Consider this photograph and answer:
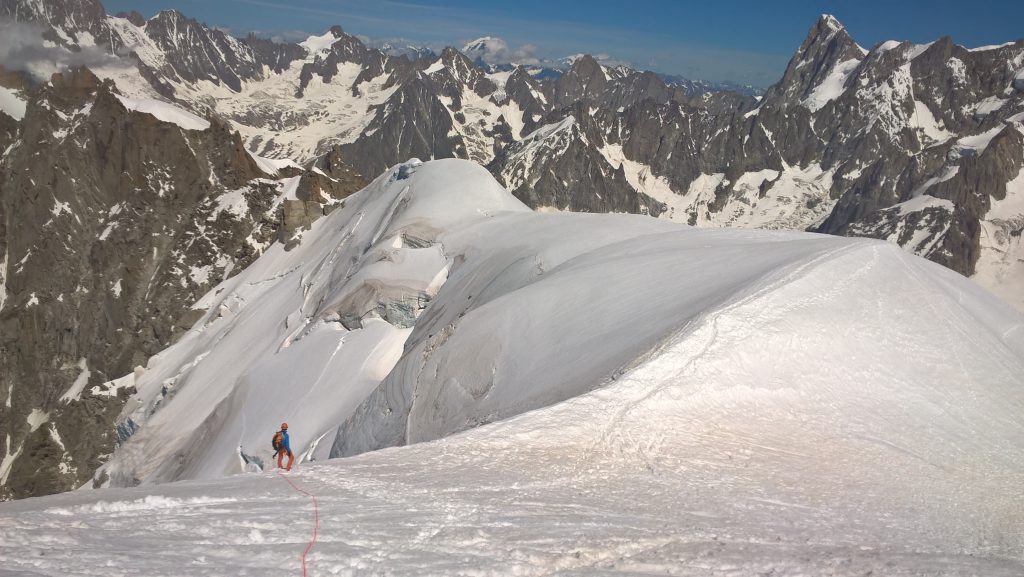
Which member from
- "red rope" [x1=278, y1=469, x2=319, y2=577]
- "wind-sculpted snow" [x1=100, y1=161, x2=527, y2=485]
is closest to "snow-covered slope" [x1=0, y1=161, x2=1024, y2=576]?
"red rope" [x1=278, y1=469, x2=319, y2=577]

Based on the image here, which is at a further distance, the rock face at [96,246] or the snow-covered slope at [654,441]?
the rock face at [96,246]

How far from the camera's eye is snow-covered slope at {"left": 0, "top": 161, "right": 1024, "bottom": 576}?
8.77 meters

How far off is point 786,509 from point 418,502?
6008 millimetres

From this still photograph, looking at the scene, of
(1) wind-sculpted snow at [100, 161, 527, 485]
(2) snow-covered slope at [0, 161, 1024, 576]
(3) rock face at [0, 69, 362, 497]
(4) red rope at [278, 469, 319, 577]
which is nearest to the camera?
(4) red rope at [278, 469, 319, 577]

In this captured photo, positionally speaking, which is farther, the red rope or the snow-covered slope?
the snow-covered slope

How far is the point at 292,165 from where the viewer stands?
4397 inches

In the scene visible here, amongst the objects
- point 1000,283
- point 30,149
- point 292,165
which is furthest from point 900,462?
point 1000,283

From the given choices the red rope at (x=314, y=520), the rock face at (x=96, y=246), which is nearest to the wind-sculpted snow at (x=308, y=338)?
the rock face at (x=96, y=246)

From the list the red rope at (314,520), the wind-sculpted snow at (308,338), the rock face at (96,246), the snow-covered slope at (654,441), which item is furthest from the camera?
the rock face at (96,246)

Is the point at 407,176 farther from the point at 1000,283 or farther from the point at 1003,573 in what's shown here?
the point at 1000,283

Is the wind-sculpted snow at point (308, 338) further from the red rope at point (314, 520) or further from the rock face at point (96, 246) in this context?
the red rope at point (314, 520)

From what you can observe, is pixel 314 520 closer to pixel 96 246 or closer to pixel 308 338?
pixel 308 338

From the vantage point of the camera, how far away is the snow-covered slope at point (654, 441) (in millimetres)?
8766

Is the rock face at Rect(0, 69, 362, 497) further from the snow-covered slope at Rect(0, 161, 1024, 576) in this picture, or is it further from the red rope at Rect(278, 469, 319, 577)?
the red rope at Rect(278, 469, 319, 577)
